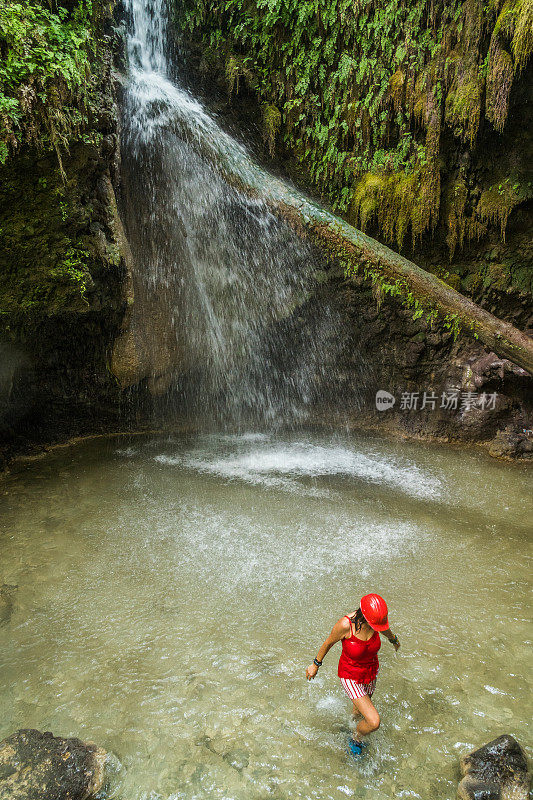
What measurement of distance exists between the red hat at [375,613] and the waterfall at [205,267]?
654 centimetres

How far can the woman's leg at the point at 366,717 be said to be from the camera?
108 inches

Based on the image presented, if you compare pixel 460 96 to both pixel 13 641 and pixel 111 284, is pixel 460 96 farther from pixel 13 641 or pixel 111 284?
pixel 13 641

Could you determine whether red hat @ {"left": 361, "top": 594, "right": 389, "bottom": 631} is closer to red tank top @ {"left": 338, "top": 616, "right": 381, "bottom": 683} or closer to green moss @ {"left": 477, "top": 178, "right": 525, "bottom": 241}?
red tank top @ {"left": 338, "top": 616, "right": 381, "bottom": 683}

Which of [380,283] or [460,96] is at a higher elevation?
[460,96]

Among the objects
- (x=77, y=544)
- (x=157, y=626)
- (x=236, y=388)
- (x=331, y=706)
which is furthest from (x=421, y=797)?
(x=236, y=388)

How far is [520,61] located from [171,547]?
28.0ft

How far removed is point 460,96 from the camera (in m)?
7.47

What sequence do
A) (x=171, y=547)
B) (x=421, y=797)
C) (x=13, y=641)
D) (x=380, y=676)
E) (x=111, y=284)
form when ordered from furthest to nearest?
(x=111, y=284) < (x=171, y=547) < (x=13, y=641) < (x=380, y=676) < (x=421, y=797)

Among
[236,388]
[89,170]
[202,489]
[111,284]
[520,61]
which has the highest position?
[520,61]

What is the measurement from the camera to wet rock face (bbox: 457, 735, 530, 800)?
8.36 feet

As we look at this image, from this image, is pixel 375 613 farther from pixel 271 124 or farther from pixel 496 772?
pixel 271 124

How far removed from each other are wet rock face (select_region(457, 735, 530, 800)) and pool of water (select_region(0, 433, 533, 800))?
0.42ft

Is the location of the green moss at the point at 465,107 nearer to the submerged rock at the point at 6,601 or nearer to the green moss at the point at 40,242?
the green moss at the point at 40,242

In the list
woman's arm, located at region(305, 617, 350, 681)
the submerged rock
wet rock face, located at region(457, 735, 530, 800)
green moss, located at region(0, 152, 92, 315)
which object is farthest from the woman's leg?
green moss, located at region(0, 152, 92, 315)
